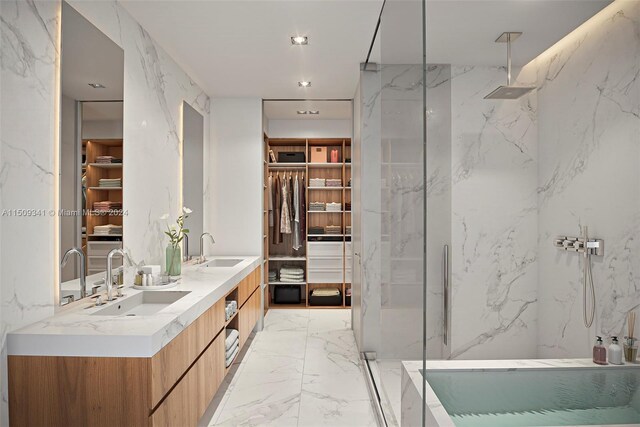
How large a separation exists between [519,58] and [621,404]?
3.36 ft

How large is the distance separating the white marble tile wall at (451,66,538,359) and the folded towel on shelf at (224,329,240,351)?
6.18ft

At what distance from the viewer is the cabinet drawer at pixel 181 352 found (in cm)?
→ 168

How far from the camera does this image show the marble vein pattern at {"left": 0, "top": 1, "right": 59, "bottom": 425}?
161cm

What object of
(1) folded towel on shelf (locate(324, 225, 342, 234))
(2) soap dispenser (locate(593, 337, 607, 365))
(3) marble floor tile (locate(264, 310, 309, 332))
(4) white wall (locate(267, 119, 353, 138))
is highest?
(4) white wall (locate(267, 119, 353, 138))

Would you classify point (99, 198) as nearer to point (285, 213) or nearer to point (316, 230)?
point (285, 213)

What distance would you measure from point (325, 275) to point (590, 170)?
4379 mm

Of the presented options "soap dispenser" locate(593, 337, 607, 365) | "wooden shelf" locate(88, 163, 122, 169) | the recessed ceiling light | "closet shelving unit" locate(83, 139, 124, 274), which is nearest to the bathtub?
"soap dispenser" locate(593, 337, 607, 365)

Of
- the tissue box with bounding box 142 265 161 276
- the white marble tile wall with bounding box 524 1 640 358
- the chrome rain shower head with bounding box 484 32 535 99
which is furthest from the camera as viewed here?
the tissue box with bounding box 142 265 161 276

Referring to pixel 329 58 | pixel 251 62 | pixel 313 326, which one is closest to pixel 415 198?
pixel 329 58

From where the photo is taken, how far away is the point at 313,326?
4.55m

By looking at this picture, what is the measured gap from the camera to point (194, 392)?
7.07ft

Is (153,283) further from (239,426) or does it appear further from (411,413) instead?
(411,413)

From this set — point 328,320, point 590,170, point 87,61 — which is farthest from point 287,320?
point 590,170

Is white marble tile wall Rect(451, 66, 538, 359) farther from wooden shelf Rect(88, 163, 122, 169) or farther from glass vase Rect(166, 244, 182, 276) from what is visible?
glass vase Rect(166, 244, 182, 276)
